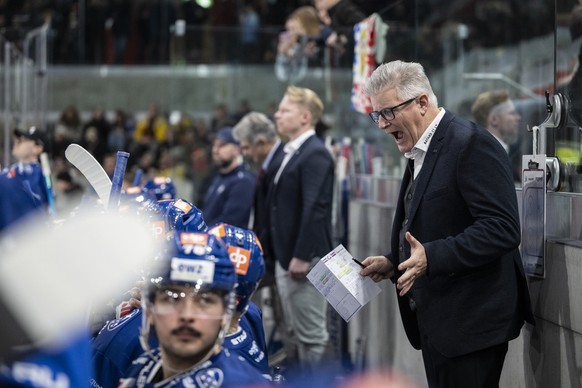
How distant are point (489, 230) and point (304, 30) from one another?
5.76 metres

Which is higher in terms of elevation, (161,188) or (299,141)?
(299,141)

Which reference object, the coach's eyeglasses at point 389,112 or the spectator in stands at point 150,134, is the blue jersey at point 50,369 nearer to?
the coach's eyeglasses at point 389,112

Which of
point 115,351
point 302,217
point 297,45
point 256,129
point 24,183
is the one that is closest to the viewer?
point 115,351

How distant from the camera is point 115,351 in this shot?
4.19 metres

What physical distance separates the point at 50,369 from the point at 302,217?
4.71 metres

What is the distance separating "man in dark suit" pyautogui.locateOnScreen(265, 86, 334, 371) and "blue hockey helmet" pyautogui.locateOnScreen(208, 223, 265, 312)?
2.83 meters

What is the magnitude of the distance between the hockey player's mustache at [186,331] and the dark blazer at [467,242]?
1.22 meters

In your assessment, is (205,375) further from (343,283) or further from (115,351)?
(343,283)

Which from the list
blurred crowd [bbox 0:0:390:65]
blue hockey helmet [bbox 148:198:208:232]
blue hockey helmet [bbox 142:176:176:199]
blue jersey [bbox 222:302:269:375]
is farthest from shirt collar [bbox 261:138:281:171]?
blurred crowd [bbox 0:0:390:65]

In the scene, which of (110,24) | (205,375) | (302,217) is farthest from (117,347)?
(110,24)

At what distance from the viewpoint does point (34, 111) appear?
1168 centimetres

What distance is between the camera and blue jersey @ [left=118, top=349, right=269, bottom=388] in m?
3.12

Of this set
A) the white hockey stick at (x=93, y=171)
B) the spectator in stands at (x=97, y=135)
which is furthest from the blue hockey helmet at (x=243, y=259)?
the spectator in stands at (x=97, y=135)

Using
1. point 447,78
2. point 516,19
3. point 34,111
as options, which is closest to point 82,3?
point 34,111
